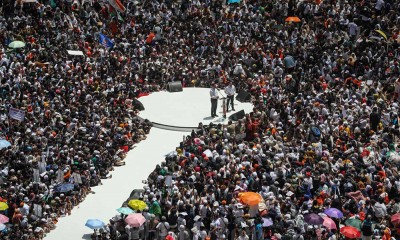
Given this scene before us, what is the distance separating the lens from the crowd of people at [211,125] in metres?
35.3

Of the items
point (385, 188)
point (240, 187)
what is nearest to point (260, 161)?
point (240, 187)

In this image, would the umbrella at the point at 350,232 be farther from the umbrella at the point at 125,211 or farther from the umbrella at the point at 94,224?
the umbrella at the point at 94,224

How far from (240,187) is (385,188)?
18.2ft

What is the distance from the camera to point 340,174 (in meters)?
37.0

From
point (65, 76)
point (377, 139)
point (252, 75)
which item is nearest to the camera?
point (377, 139)

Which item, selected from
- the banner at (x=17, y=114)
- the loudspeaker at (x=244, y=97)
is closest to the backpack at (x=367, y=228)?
the banner at (x=17, y=114)

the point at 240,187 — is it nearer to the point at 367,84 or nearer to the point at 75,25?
the point at 367,84

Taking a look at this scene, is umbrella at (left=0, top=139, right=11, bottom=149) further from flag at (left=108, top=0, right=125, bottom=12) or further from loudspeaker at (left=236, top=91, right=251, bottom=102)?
flag at (left=108, top=0, right=125, bottom=12)

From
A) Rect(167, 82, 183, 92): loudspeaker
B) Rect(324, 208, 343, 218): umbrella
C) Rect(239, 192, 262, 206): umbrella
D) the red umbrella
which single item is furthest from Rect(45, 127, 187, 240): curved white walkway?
the red umbrella

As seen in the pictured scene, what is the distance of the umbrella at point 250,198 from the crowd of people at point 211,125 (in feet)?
1.33

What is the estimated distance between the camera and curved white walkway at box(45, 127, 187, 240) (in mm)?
36906

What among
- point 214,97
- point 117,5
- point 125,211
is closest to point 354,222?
point 125,211

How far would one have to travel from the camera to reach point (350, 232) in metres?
32.7

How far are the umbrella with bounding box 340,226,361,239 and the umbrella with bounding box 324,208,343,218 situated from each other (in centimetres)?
93
